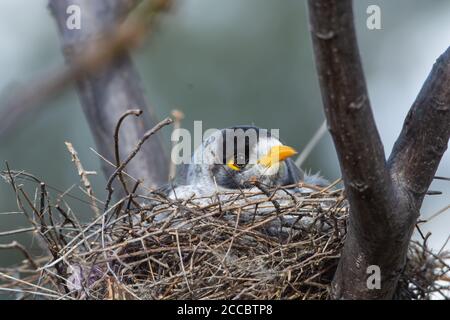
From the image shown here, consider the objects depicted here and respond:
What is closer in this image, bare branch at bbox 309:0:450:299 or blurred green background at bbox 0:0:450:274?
bare branch at bbox 309:0:450:299

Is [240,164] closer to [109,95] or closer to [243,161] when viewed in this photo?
[243,161]

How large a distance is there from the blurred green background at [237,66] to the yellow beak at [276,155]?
3.77m

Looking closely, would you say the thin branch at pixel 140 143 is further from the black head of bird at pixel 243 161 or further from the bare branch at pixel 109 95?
the bare branch at pixel 109 95

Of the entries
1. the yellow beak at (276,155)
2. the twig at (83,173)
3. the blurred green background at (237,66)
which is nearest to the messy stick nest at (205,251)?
the twig at (83,173)

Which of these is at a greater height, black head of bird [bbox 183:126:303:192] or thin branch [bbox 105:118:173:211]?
thin branch [bbox 105:118:173:211]

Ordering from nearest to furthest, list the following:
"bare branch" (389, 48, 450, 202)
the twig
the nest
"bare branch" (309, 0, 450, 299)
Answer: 1. "bare branch" (309, 0, 450, 299)
2. "bare branch" (389, 48, 450, 202)
3. the nest
4. the twig

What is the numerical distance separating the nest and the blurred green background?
178 inches

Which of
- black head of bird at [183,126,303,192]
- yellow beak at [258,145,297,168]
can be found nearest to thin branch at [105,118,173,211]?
black head of bird at [183,126,303,192]

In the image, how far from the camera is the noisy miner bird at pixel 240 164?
4410 mm

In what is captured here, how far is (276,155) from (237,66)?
4.69 meters

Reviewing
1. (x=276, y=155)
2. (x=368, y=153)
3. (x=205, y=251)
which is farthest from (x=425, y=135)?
(x=276, y=155)

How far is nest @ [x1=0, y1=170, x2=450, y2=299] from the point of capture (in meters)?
3.36

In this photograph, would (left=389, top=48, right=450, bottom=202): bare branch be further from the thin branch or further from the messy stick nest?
the thin branch
